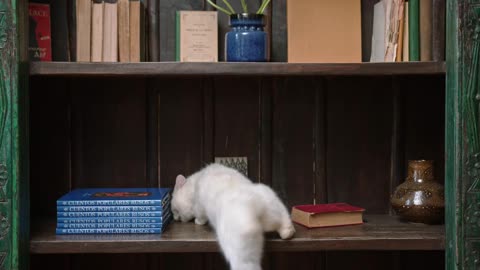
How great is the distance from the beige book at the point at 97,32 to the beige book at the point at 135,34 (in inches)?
3.1

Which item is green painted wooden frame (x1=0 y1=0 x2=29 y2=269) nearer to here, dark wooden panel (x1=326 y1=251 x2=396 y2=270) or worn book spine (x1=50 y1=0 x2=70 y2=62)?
worn book spine (x1=50 y1=0 x2=70 y2=62)

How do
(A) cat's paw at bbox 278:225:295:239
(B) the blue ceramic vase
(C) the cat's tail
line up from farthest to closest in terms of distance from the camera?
(B) the blue ceramic vase
(A) cat's paw at bbox 278:225:295:239
(C) the cat's tail

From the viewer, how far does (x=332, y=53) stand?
1787 millimetres

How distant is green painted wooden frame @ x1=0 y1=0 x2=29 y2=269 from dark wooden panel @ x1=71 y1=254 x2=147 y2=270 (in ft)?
1.26

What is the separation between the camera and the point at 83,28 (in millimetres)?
1762

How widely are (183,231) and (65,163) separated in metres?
0.45

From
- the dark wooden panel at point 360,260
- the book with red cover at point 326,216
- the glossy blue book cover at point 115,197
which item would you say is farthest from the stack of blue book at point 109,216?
the dark wooden panel at point 360,260

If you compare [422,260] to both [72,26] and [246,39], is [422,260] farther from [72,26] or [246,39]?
[72,26]

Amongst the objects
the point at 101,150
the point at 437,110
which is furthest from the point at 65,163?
the point at 437,110

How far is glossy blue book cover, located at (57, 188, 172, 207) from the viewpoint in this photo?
1.70m

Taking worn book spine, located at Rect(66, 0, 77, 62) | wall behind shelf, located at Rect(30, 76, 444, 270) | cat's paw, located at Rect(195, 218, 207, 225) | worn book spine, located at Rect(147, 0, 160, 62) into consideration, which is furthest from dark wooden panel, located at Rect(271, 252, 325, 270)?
worn book spine, located at Rect(66, 0, 77, 62)

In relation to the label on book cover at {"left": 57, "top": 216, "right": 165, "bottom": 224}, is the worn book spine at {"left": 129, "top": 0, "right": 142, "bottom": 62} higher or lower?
higher

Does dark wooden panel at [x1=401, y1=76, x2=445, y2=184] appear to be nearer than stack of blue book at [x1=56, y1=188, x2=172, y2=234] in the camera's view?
No

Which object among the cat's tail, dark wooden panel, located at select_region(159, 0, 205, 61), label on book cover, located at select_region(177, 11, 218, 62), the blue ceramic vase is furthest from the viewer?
dark wooden panel, located at select_region(159, 0, 205, 61)
